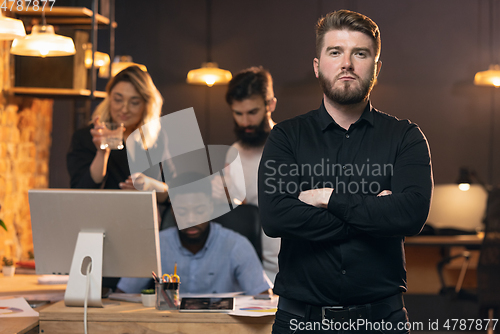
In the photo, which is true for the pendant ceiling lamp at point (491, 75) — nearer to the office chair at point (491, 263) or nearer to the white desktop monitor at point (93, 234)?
the office chair at point (491, 263)

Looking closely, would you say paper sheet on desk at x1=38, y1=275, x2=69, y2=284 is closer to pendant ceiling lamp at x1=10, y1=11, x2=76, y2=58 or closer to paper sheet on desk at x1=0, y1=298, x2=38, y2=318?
paper sheet on desk at x1=0, y1=298, x2=38, y2=318

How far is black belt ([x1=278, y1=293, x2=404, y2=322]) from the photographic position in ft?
4.08

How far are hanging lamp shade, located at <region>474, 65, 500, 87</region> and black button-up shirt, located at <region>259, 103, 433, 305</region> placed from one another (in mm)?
2353

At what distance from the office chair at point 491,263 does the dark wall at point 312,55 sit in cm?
71

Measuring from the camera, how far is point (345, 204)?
1267 mm

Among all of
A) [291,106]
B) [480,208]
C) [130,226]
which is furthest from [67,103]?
[480,208]

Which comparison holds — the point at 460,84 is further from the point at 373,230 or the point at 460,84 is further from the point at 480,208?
the point at 373,230

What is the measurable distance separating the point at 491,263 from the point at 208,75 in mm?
2165

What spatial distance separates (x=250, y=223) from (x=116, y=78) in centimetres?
96

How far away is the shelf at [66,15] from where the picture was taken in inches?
107

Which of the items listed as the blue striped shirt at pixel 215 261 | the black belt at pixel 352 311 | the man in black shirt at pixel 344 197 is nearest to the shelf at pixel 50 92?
the blue striped shirt at pixel 215 261

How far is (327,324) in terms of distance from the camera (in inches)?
48.6

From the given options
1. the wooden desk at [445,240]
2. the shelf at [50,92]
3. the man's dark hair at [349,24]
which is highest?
the shelf at [50,92]

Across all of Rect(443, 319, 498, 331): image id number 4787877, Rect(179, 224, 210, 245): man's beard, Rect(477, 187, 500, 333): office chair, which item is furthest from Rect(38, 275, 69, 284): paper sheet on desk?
Rect(443, 319, 498, 331): image id number 4787877
